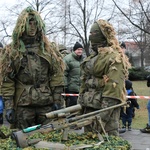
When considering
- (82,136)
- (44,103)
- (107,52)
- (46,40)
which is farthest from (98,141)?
(46,40)

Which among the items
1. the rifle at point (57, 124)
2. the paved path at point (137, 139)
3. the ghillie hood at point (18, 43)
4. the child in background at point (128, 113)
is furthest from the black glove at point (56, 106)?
the child in background at point (128, 113)

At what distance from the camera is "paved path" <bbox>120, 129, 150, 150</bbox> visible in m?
6.42

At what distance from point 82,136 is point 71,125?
0.86 ft

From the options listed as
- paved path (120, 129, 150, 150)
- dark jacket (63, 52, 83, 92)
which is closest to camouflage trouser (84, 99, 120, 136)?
paved path (120, 129, 150, 150)

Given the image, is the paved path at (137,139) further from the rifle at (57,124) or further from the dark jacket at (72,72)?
the rifle at (57,124)

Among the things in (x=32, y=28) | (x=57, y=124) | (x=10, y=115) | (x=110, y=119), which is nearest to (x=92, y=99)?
(x=110, y=119)

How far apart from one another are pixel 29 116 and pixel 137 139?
3482 mm

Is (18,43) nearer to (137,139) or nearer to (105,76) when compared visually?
(105,76)

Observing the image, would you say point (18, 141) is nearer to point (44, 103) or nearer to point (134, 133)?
point (44, 103)

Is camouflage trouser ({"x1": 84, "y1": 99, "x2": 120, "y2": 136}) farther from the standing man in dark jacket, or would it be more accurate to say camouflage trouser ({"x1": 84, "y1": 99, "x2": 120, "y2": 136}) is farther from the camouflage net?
the standing man in dark jacket

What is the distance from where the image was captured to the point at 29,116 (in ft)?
13.6

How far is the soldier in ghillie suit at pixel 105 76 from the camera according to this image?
353 cm

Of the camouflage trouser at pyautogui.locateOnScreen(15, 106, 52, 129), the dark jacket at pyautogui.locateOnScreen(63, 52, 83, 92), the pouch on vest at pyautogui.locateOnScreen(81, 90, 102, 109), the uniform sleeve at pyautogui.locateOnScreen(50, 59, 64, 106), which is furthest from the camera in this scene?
the dark jacket at pyautogui.locateOnScreen(63, 52, 83, 92)

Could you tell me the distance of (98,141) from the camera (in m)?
3.04
